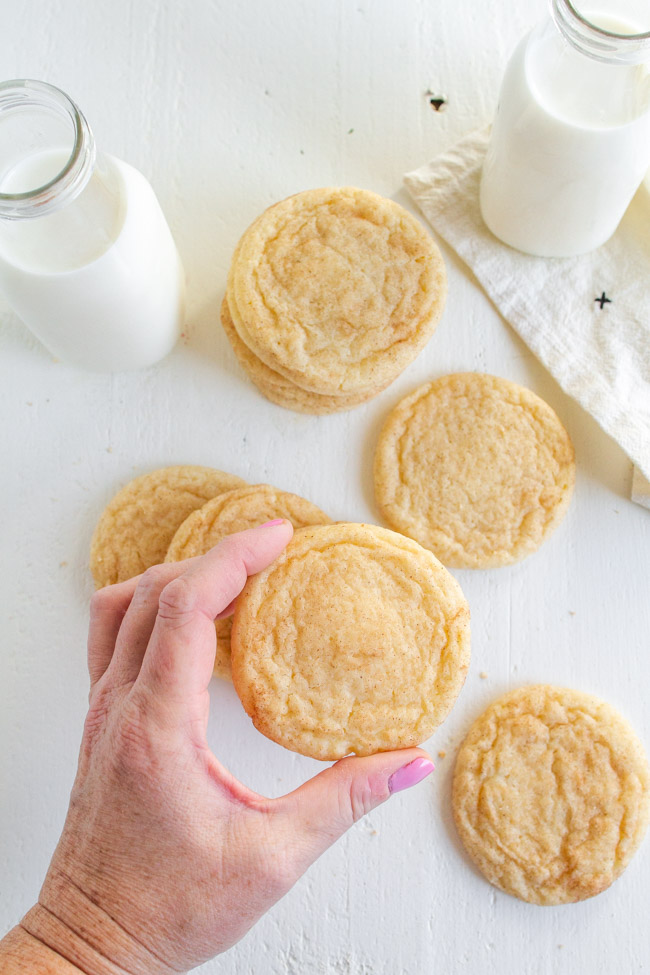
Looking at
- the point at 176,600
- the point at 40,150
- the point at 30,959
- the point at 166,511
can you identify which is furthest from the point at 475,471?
the point at 30,959

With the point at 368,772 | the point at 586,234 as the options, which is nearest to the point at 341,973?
the point at 368,772

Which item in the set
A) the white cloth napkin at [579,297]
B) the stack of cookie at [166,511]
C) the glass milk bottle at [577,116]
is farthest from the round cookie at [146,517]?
the glass milk bottle at [577,116]

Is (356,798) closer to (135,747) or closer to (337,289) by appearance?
(135,747)

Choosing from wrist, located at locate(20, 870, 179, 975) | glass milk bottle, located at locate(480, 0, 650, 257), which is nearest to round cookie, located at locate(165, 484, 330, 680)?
wrist, located at locate(20, 870, 179, 975)

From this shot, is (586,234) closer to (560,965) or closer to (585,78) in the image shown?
(585,78)

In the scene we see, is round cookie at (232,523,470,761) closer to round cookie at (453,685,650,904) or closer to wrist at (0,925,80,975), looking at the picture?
round cookie at (453,685,650,904)
